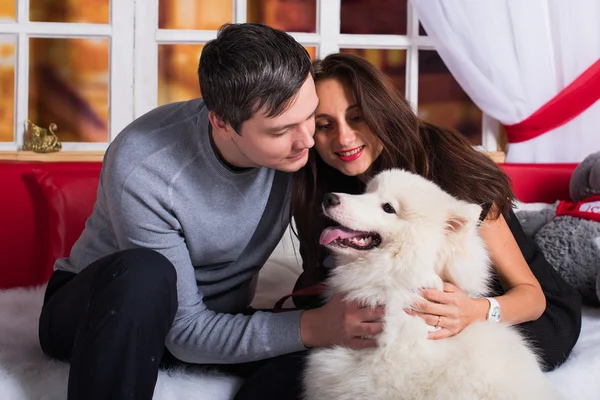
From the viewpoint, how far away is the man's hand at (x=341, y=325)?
5.18 feet

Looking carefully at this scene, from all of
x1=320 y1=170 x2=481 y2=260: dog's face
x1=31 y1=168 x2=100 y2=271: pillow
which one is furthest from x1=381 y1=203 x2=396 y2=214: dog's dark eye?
x1=31 y1=168 x2=100 y2=271: pillow

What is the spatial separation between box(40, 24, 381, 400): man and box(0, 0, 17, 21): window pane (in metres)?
1.92

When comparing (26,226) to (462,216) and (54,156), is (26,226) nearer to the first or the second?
(54,156)

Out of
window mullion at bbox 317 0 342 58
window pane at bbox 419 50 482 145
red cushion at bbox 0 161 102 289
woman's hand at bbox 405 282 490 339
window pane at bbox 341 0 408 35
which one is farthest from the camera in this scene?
window pane at bbox 419 50 482 145

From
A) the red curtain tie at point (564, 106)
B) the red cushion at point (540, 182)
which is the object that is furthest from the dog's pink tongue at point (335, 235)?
the red curtain tie at point (564, 106)

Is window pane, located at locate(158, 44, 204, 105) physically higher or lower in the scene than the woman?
higher

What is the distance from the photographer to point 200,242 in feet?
6.01

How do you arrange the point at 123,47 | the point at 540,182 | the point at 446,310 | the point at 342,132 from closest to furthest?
the point at 446,310
the point at 342,132
the point at 540,182
the point at 123,47

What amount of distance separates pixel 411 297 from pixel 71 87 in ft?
8.34

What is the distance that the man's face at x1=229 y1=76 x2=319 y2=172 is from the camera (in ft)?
5.38

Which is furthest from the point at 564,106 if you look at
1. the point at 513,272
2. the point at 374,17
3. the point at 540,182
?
the point at 513,272

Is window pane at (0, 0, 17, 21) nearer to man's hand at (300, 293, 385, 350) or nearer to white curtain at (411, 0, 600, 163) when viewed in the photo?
white curtain at (411, 0, 600, 163)

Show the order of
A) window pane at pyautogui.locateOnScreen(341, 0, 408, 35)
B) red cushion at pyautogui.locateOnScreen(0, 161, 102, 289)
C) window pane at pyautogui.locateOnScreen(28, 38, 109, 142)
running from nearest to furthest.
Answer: red cushion at pyautogui.locateOnScreen(0, 161, 102, 289) → window pane at pyautogui.locateOnScreen(28, 38, 109, 142) → window pane at pyautogui.locateOnScreen(341, 0, 408, 35)

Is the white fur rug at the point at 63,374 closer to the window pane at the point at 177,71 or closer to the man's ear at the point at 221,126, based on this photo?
the man's ear at the point at 221,126
